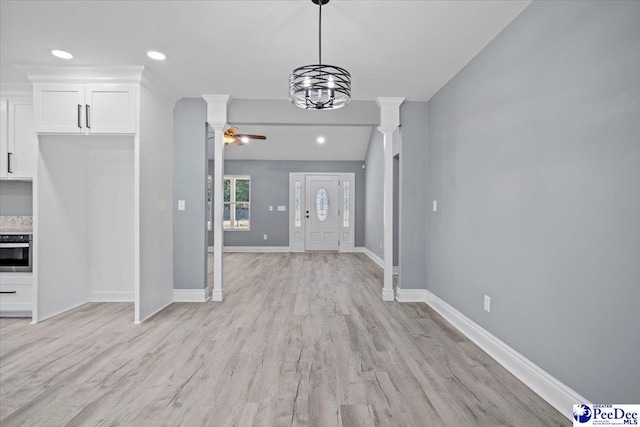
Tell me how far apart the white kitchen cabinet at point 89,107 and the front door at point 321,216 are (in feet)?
19.5

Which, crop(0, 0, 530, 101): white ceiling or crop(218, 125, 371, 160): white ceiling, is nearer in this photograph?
crop(0, 0, 530, 101): white ceiling

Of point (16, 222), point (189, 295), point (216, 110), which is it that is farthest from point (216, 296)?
point (16, 222)

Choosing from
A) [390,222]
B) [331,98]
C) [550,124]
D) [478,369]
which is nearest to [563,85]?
[550,124]

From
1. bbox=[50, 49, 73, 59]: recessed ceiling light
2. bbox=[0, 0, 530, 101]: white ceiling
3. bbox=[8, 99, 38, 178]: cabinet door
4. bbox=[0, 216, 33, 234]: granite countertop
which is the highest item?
bbox=[50, 49, 73, 59]: recessed ceiling light

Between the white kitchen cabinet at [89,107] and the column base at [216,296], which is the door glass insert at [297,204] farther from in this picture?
the white kitchen cabinet at [89,107]

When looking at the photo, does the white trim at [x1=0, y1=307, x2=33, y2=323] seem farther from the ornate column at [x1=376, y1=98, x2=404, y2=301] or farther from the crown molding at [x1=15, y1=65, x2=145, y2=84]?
the ornate column at [x1=376, y1=98, x2=404, y2=301]

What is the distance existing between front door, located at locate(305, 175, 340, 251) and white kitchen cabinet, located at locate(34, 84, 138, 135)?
234 inches

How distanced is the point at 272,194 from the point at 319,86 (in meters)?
7.09

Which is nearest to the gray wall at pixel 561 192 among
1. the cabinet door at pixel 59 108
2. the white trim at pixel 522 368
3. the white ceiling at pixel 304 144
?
the white trim at pixel 522 368

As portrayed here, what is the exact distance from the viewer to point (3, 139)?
377 centimetres

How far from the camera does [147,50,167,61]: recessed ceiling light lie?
10.2ft

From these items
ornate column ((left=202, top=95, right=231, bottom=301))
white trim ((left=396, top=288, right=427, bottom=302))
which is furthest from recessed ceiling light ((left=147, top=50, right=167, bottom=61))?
white trim ((left=396, top=288, right=427, bottom=302))

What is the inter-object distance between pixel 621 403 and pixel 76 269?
4.80m

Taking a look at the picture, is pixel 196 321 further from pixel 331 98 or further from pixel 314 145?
pixel 314 145
